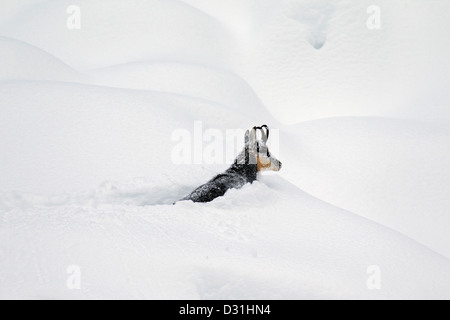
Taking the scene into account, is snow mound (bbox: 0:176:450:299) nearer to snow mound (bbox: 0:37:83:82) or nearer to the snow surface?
the snow surface

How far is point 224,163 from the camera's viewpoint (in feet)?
12.9

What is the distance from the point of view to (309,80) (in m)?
9.76

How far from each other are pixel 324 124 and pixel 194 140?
3353mm

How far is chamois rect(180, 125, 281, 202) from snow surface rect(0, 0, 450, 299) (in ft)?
0.43

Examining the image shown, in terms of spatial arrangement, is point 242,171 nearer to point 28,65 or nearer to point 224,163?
point 224,163

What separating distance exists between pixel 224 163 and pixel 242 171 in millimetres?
683

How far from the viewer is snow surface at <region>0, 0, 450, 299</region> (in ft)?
6.57

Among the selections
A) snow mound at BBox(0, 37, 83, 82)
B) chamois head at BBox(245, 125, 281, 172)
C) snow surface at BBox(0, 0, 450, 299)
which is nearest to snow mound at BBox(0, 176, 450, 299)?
snow surface at BBox(0, 0, 450, 299)

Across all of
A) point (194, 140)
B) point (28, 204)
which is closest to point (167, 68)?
point (194, 140)

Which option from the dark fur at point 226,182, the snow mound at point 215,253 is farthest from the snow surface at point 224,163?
the dark fur at point 226,182

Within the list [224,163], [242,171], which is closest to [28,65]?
[224,163]

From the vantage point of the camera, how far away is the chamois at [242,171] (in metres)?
2.94

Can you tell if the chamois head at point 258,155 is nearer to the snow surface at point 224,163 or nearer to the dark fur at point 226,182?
the dark fur at point 226,182
